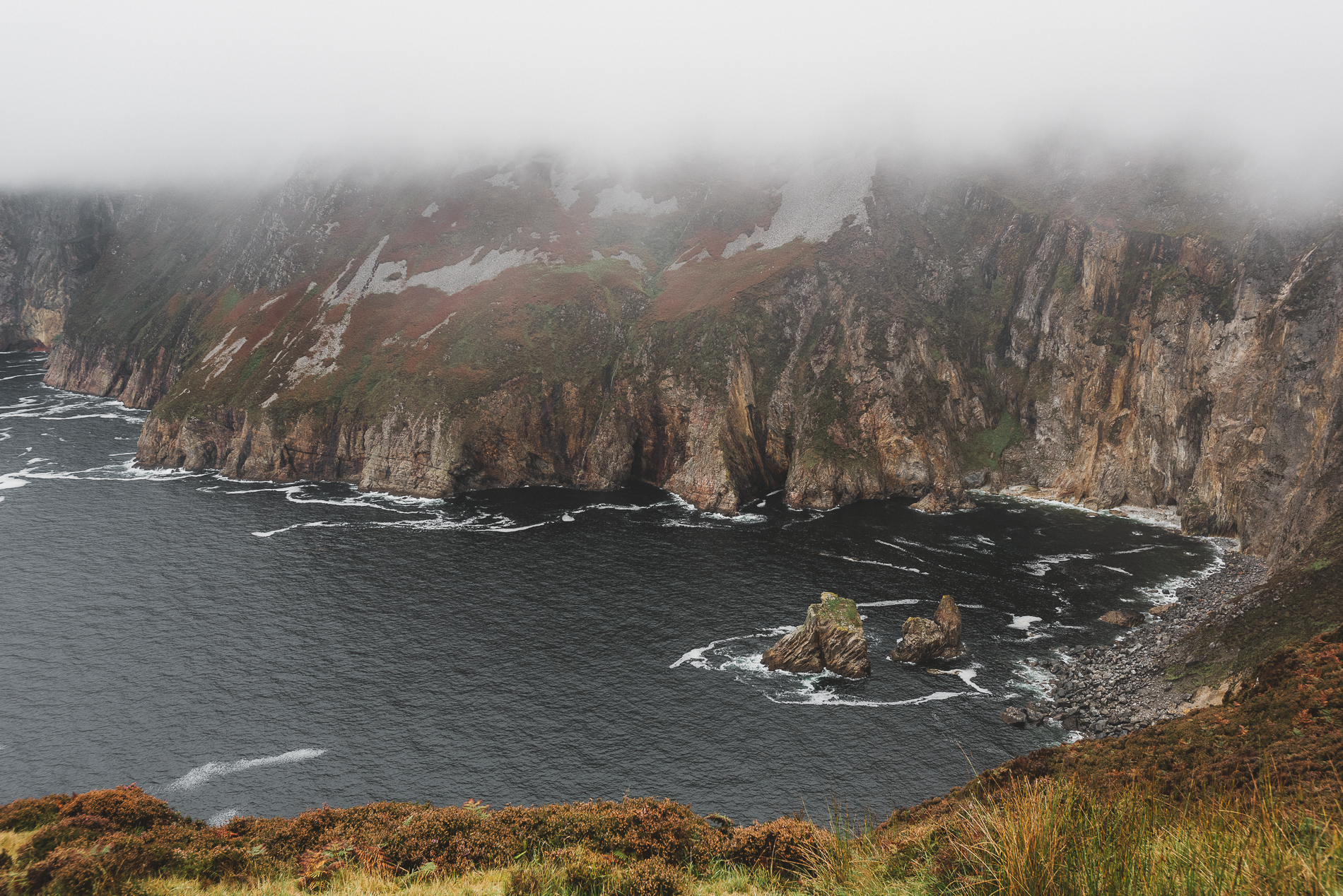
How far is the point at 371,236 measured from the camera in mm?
151375

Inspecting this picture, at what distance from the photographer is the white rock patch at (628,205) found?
527 ft

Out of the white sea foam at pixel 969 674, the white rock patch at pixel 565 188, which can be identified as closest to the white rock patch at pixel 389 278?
the white rock patch at pixel 565 188

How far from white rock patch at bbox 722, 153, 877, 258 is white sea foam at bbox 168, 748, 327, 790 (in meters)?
114

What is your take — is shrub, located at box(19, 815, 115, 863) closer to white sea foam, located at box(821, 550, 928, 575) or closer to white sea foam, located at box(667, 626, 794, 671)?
white sea foam, located at box(667, 626, 794, 671)

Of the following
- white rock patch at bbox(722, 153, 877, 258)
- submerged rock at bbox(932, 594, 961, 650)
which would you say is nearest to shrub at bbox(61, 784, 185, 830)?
submerged rock at bbox(932, 594, 961, 650)

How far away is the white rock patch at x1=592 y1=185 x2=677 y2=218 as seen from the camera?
160500 millimetres

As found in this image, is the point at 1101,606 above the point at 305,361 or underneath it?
underneath

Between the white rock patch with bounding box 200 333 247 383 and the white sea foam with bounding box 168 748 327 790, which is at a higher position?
the white rock patch with bounding box 200 333 247 383

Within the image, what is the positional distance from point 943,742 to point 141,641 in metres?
67.4

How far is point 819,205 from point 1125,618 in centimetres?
10144

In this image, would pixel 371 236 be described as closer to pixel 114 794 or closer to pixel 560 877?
pixel 114 794

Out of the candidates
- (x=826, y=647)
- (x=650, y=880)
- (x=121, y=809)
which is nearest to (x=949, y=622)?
(x=826, y=647)

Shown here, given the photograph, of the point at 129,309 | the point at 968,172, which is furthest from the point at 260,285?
the point at 968,172

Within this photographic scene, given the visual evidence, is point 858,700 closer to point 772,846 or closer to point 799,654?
point 799,654
